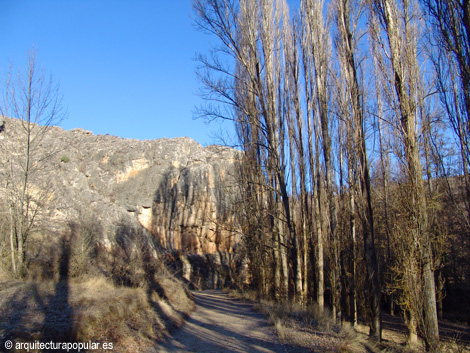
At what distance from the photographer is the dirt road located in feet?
21.3

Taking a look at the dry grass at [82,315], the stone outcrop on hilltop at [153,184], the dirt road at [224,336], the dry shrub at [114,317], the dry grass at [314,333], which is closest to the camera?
the dry grass at [82,315]

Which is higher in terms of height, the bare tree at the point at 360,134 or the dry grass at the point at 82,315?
the bare tree at the point at 360,134

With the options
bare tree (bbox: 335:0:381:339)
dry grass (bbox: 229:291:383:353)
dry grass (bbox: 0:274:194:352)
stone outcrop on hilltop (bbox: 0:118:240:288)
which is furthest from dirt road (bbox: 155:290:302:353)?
stone outcrop on hilltop (bbox: 0:118:240:288)

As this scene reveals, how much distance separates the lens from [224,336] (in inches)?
299

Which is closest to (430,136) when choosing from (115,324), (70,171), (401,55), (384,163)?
(384,163)

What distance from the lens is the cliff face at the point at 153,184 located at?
30172 mm

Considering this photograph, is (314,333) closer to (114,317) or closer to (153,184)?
(114,317)

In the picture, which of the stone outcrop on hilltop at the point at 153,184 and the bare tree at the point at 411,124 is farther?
the stone outcrop on hilltop at the point at 153,184

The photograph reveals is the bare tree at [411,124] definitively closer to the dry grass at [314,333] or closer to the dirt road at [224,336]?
the dry grass at [314,333]

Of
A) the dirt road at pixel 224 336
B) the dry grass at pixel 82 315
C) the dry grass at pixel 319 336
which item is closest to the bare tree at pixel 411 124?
the dry grass at pixel 319 336

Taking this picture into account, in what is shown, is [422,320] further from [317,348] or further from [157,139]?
[157,139]

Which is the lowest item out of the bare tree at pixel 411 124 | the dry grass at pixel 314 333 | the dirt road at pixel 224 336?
the dirt road at pixel 224 336

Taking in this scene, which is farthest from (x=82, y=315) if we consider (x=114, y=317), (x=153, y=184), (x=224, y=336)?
(x=153, y=184)

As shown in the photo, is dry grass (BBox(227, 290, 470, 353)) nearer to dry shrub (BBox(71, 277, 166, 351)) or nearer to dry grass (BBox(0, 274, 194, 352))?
dry grass (BBox(0, 274, 194, 352))
